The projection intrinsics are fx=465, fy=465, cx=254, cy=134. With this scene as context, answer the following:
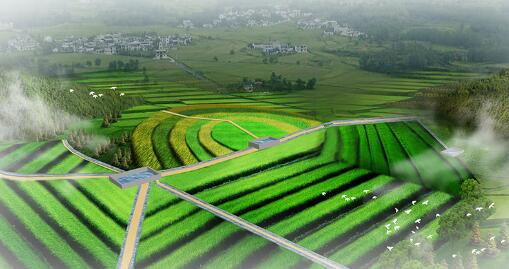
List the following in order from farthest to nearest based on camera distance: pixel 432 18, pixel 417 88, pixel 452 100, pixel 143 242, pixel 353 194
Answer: pixel 432 18, pixel 417 88, pixel 452 100, pixel 353 194, pixel 143 242

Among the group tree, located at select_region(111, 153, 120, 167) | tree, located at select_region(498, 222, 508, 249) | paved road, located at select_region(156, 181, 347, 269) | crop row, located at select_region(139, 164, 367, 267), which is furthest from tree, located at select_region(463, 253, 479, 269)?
tree, located at select_region(111, 153, 120, 167)

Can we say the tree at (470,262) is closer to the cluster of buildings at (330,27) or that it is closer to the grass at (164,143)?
the grass at (164,143)

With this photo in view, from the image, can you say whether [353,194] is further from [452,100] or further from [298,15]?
[298,15]

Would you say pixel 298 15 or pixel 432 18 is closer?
pixel 432 18

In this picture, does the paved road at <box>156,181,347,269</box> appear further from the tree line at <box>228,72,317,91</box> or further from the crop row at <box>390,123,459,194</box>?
the tree line at <box>228,72,317,91</box>

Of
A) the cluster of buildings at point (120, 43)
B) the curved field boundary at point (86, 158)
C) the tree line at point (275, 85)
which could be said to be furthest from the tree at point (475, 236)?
the cluster of buildings at point (120, 43)

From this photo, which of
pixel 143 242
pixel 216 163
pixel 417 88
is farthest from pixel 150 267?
pixel 417 88
